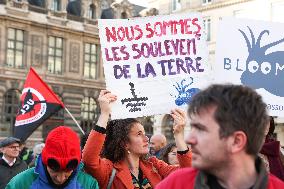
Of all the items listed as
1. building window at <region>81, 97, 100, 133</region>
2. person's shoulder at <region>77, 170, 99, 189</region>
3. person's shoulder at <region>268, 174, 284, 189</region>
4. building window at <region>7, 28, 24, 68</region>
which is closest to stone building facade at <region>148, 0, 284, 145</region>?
building window at <region>81, 97, 100, 133</region>

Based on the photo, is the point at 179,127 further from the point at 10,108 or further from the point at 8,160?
the point at 10,108

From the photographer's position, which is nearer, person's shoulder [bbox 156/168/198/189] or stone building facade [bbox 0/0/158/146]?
person's shoulder [bbox 156/168/198/189]

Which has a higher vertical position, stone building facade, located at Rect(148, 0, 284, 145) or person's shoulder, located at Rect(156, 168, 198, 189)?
stone building facade, located at Rect(148, 0, 284, 145)

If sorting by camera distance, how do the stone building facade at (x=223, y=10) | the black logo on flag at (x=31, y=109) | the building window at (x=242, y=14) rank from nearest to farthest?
the black logo on flag at (x=31, y=109) → the stone building facade at (x=223, y=10) → the building window at (x=242, y=14)

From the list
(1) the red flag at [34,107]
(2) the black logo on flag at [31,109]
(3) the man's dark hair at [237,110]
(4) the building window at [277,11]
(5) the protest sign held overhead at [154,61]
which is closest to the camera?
(3) the man's dark hair at [237,110]

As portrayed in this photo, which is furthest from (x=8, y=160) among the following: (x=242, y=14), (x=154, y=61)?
(x=242, y=14)

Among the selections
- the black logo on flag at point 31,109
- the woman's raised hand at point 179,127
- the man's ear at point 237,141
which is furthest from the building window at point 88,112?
the man's ear at point 237,141

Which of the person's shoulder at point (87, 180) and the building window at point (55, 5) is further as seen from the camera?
the building window at point (55, 5)

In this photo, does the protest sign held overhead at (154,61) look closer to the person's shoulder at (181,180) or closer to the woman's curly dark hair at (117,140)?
the woman's curly dark hair at (117,140)

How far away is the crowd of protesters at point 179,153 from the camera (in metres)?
1.55

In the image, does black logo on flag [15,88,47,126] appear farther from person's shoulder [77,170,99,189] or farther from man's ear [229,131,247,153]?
man's ear [229,131,247,153]

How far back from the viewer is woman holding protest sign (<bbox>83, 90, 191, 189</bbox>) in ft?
9.71

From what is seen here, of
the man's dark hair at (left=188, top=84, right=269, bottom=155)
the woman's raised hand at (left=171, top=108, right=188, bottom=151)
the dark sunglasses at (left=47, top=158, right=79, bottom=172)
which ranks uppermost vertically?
the man's dark hair at (left=188, top=84, right=269, bottom=155)

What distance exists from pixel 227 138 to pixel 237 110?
89mm
